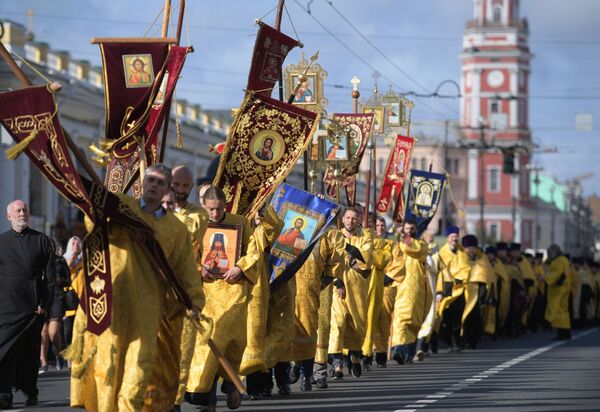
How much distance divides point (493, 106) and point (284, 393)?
102 m

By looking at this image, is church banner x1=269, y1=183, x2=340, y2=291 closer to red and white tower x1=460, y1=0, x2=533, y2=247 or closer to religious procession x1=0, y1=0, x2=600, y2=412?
religious procession x1=0, y1=0, x2=600, y2=412

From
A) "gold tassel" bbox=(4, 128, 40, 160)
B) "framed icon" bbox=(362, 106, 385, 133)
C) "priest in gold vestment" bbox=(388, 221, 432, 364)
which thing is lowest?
"priest in gold vestment" bbox=(388, 221, 432, 364)

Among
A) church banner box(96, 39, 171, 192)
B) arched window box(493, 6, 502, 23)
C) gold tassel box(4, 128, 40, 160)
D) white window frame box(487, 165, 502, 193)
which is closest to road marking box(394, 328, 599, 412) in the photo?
church banner box(96, 39, 171, 192)

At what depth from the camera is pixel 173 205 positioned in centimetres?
1057

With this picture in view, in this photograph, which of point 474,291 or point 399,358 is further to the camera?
point 474,291

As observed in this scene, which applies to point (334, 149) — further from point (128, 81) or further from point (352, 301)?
point (128, 81)

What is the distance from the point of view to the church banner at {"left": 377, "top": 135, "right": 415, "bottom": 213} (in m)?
22.1

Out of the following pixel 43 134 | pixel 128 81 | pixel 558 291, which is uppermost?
pixel 128 81

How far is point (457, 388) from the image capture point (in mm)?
14469

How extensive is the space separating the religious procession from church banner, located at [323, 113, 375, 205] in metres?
0.03

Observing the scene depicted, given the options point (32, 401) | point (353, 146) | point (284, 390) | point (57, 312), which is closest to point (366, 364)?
point (353, 146)

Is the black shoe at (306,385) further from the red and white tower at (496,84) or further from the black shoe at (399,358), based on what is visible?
the red and white tower at (496,84)

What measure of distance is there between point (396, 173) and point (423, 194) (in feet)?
2.11

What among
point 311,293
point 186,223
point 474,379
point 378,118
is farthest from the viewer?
point 378,118
